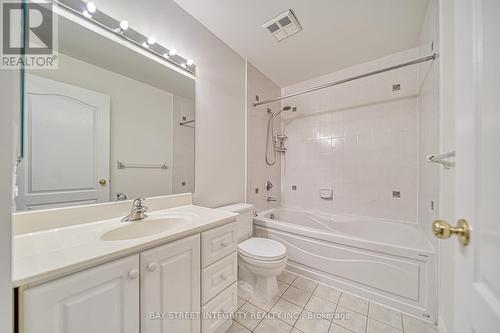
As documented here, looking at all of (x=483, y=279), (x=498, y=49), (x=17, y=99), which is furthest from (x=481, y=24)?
(x=17, y=99)

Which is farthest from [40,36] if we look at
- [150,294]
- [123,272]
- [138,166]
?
[150,294]

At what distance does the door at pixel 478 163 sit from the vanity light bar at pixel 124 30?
159cm

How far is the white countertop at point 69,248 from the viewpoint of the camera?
0.54 m

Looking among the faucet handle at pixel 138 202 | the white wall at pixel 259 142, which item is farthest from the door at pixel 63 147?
the white wall at pixel 259 142

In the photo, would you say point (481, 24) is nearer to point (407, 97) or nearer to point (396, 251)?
point (396, 251)

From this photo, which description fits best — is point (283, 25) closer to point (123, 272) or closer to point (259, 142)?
point (259, 142)

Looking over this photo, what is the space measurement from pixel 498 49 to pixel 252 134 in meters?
2.01

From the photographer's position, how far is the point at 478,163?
43 cm

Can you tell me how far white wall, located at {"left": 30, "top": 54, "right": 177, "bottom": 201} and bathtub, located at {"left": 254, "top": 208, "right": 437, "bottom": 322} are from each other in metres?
1.31

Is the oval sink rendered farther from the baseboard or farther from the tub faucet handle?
the baseboard

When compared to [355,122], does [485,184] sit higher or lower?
lower

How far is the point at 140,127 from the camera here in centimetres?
126

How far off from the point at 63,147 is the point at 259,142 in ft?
6.24

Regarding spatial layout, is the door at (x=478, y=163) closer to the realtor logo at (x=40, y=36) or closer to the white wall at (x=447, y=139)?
the white wall at (x=447, y=139)
